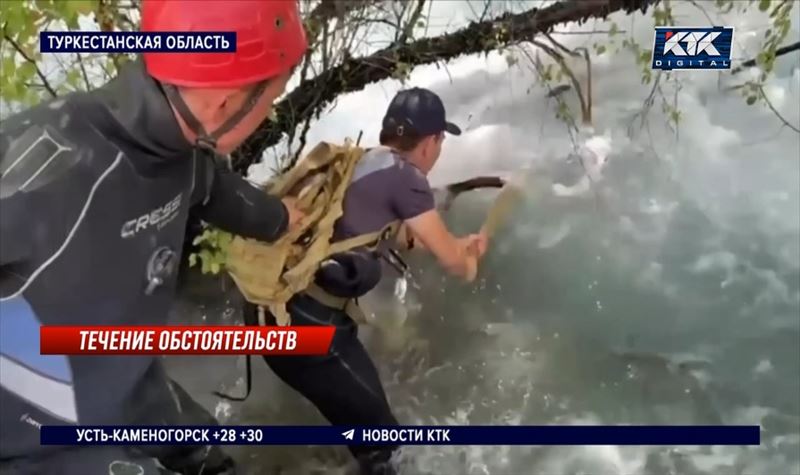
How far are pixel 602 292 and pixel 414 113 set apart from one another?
23 centimetres

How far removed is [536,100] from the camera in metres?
0.78

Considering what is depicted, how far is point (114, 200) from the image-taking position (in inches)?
25.3

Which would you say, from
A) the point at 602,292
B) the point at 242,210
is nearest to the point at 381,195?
the point at 242,210

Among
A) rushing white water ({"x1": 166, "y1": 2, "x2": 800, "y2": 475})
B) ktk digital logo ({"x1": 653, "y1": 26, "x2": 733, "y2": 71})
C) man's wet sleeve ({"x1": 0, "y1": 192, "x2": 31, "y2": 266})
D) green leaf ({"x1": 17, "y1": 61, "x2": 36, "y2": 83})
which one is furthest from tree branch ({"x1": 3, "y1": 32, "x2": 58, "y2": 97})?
ktk digital logo ({"x1": 653, "y1": 26, "x2": 733, "y2": 71})

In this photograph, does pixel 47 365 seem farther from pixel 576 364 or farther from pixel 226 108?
pixel 576 364

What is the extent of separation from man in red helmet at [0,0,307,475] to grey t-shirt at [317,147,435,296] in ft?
0.27

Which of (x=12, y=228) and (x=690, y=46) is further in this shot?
(x=690, y=46)

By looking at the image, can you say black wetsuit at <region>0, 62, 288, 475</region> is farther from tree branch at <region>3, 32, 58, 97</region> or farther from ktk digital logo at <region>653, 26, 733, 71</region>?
ktk digital logo at <region>653, 26, 733, 71</region>

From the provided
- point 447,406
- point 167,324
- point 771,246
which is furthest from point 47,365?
point 771,246

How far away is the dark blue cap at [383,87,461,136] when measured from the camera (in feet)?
2.48

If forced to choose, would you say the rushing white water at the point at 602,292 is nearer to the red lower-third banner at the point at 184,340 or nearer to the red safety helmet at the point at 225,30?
the red lower-third banner at the point at 184,340

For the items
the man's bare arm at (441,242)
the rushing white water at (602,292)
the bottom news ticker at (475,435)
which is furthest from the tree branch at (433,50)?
the bottom news ticker at (475,435)

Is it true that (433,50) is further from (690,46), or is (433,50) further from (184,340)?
(184,340)

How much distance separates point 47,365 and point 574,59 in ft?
1.60
